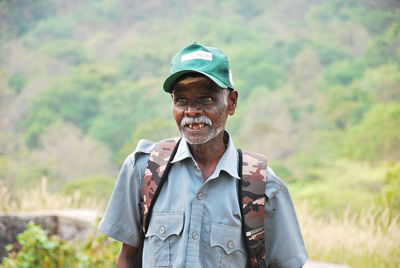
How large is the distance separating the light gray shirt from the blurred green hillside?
13.2 m

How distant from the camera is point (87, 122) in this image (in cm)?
2914

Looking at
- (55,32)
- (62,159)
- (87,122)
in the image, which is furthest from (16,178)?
(55,32)

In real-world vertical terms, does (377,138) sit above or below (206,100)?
above

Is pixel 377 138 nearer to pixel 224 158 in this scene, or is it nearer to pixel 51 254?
pixel 51 254

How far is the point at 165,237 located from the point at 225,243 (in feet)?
0.71

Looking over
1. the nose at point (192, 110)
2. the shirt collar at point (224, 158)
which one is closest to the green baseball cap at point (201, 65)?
the nose at point (192, 110)

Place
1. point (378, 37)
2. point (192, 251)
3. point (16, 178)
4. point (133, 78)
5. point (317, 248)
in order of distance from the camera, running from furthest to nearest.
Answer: point (133, 78) → point (378, 37) → point (16, 178) → point (317, 248) → point (192, 251)

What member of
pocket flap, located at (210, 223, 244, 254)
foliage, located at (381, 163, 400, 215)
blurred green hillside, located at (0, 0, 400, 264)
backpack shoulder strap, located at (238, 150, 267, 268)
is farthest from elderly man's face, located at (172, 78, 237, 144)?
blurred green hillside, located at (0, 0, 400, 264)

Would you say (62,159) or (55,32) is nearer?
(62,159)

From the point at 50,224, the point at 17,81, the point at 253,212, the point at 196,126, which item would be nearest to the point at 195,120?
the point at 196,126

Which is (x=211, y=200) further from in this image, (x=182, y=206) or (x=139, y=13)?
(x=139, y=13)

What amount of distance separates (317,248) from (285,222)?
3.61 m

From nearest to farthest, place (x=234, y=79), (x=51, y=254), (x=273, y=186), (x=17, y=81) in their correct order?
1. (x=273, y=186)
2. (x=51, y=254)
3. (x=234, y=79)
4. (x=17, y=81)

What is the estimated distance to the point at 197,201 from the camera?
1993 millimetres
